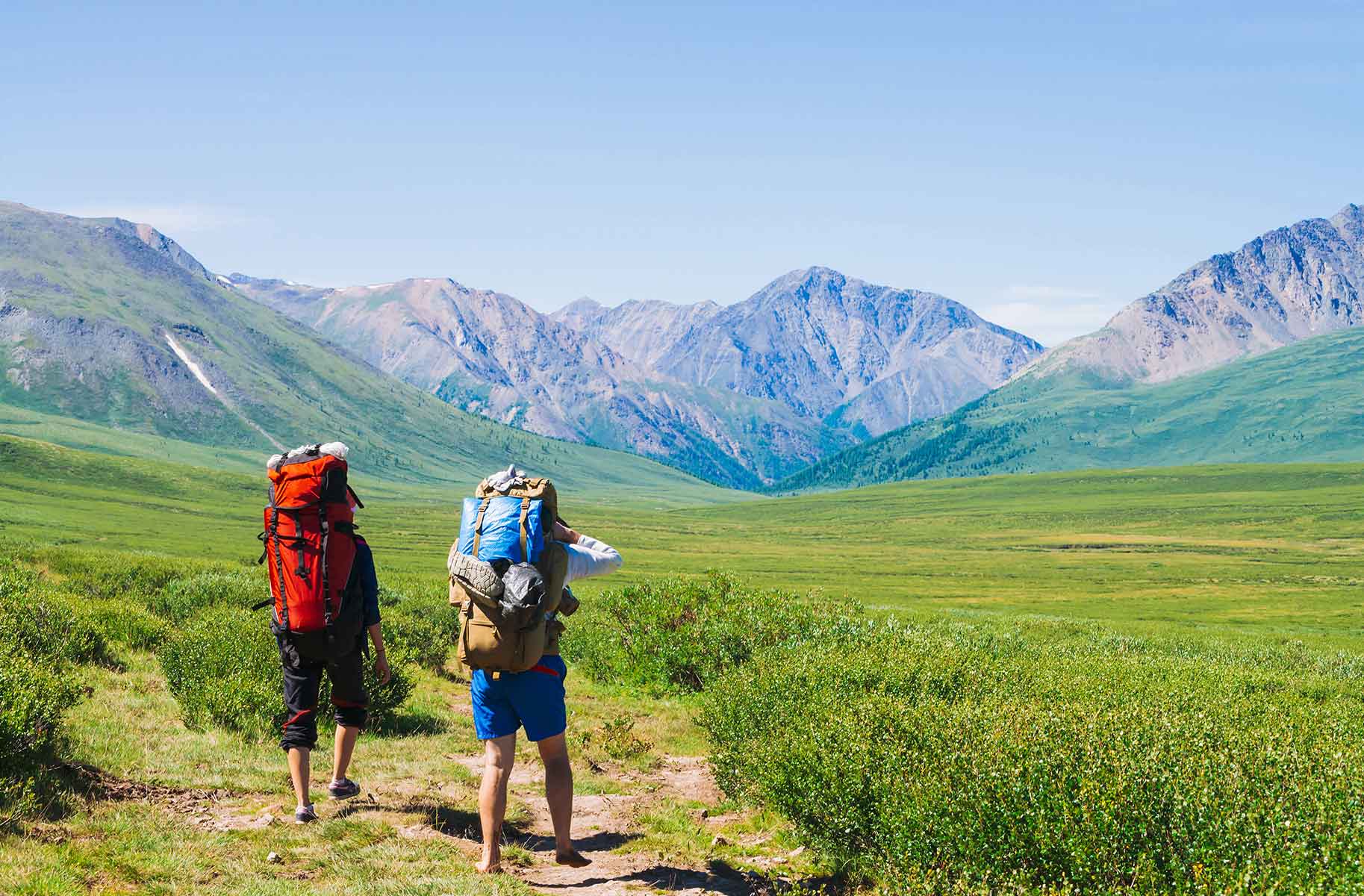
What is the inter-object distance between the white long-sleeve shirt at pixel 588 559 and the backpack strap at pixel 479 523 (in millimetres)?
755

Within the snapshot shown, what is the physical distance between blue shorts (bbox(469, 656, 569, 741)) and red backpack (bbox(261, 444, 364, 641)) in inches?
68.1

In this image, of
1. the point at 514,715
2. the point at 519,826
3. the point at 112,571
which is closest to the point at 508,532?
the point at 514,715

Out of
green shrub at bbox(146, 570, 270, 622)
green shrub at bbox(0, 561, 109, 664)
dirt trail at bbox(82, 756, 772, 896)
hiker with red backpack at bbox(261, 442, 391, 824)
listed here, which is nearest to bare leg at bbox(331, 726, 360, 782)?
hiker with red backpack at bbox(261, 442, 391, 824)

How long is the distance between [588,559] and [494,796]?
7.39 ft

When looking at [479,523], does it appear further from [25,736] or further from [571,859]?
[25,736]

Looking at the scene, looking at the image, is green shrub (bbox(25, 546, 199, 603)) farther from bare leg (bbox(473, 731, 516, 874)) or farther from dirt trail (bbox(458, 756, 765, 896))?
bare leg (bbox(473, 731, 516, 874))

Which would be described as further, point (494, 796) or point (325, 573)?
point (325, 573)

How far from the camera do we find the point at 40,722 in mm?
9391

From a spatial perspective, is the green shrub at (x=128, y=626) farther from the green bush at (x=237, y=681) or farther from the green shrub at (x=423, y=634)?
the green shrub at (x=423, y=634)

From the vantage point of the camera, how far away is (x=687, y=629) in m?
21.1

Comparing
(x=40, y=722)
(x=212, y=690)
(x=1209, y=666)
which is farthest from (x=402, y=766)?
→ (x=1209, y=666)

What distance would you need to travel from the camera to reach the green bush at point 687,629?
20125 mm

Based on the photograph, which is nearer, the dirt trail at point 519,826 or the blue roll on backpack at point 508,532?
the blue roll on backpack at point 508,532

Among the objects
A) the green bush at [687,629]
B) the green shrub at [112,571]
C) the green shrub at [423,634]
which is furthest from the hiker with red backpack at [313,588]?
the green shrub at [112,571]
